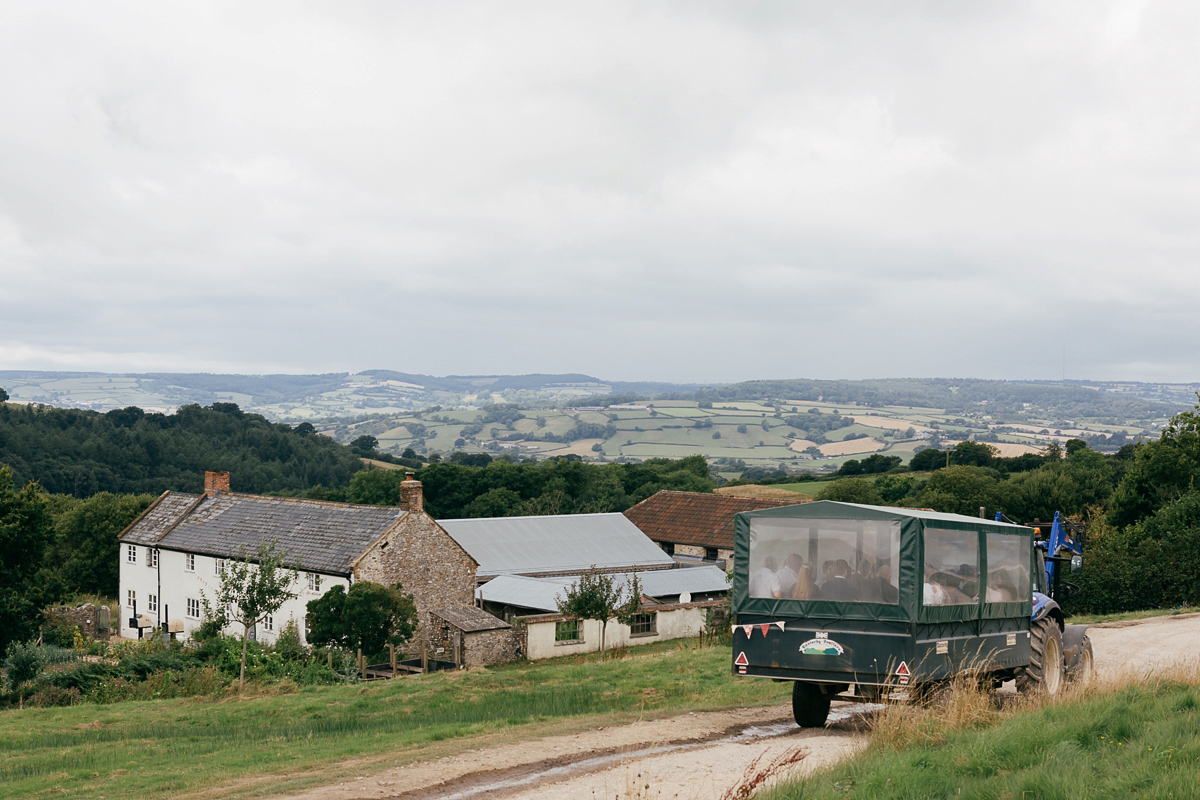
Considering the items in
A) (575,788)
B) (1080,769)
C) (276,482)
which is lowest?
(276,482)

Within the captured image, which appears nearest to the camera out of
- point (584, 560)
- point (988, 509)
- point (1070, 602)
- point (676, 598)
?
point (1070, 602)

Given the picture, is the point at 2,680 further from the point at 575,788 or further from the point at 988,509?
the point at 988,509

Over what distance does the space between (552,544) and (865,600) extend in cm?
4850

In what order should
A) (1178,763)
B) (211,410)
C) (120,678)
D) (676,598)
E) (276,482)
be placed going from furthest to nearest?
(211,410), (276,482), (676,598), (120,678), (1178,763)

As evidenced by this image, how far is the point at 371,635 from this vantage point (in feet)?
113

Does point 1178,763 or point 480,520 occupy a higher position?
point 1178,763

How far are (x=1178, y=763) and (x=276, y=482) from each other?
137782 millimetres

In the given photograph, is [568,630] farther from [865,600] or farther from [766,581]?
[865,600]

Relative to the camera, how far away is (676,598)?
51906 mm

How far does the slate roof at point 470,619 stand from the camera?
37.8 meters

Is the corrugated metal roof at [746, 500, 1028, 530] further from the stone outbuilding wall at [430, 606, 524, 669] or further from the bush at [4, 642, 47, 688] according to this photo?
the stone outbuilding wall at [430, 606, 524, 669]

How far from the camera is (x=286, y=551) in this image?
121 ft

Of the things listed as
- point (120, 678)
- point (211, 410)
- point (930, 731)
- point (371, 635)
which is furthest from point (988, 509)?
point (211, 410)

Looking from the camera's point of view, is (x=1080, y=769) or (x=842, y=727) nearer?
(x=1080, y=769)
